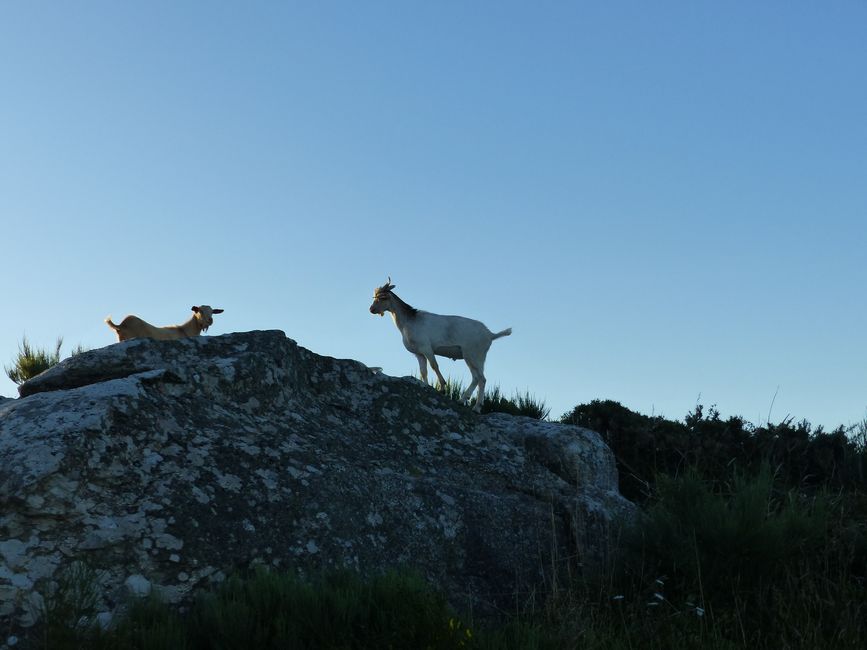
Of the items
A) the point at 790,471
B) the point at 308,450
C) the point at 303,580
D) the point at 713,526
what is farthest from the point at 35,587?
the point at 790,471

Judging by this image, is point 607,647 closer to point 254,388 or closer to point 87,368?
point 254,388

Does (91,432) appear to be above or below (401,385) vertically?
below

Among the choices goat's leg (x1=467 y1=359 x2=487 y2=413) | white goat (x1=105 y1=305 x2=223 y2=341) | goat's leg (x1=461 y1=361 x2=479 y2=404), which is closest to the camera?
goat's leg (x1=461 y1=361 x2=479 y2=404)

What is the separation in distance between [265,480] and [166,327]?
1308 centimetres

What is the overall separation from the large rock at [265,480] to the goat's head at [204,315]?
1161 cm

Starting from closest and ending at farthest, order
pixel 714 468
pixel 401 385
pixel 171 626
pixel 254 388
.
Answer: pixel 171 626 → pixel 254 388 → pixel 401 385 → pixel 714 468

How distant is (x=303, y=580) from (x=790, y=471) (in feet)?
23.2

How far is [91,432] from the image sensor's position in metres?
4.53

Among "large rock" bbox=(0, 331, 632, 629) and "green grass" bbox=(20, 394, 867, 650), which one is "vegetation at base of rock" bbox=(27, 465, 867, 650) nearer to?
"green grass" bbox=(20, 394, 867, 650)

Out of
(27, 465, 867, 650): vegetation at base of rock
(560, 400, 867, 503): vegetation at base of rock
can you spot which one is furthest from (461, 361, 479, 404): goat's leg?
(27, 465, 867, 650): vegetation at base of rock

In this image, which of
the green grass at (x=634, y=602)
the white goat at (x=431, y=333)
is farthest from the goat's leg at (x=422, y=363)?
the green grass at (x=634, y=602)

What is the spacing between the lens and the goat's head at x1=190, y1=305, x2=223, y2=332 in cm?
1746

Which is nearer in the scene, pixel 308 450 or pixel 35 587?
pixel 35 587

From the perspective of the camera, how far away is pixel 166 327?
17.3 metres
